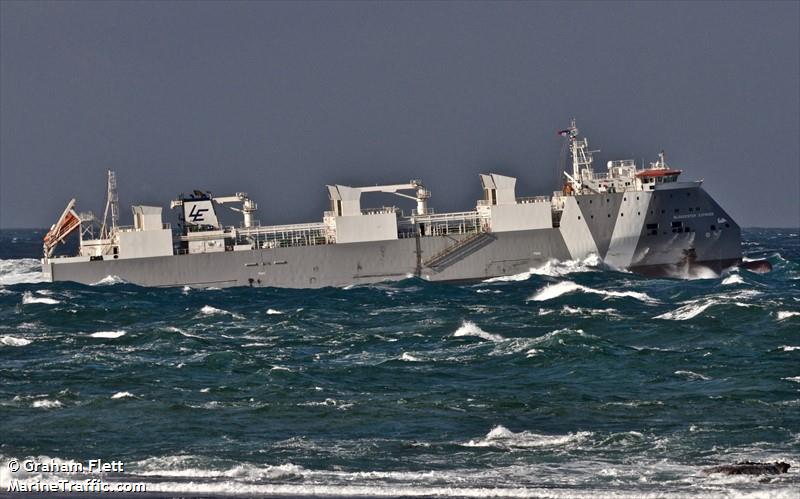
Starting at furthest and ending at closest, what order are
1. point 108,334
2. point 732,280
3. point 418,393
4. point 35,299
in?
point 732,280, point 35,299, point 108,334, point 418,393

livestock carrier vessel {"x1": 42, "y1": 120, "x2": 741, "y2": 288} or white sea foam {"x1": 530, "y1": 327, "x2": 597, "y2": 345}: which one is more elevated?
Result: livestock carrier vessel {"x1": 42, "y1": 120, "x2": 741, "y2": 288}

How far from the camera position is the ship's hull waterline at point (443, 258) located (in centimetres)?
6494

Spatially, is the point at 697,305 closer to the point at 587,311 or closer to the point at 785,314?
the point at 785,314

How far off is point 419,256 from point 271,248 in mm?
8488

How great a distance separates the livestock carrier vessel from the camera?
6469cm

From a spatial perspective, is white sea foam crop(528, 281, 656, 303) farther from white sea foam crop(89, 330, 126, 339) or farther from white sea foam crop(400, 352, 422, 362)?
white sea foam crop(89, 330, 126, 339)

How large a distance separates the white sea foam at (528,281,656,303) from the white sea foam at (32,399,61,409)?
2783 cm

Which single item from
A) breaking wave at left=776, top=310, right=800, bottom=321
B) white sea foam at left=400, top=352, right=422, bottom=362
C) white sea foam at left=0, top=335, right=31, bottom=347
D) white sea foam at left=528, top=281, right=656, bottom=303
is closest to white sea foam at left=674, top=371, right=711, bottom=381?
white sea foam at left=400, top=352, right=422, bottom=362

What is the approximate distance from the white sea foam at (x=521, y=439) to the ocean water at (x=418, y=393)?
95 millimetres

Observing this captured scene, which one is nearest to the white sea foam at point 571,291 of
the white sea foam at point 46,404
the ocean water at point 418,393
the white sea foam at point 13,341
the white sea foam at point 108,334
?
the ocean water at point 418,393

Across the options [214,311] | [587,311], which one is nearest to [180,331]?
[214,311]

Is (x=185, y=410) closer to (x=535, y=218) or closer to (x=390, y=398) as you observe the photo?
(x=390, y=398)

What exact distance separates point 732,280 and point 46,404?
4023 cm

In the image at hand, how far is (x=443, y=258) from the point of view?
66125 mm
